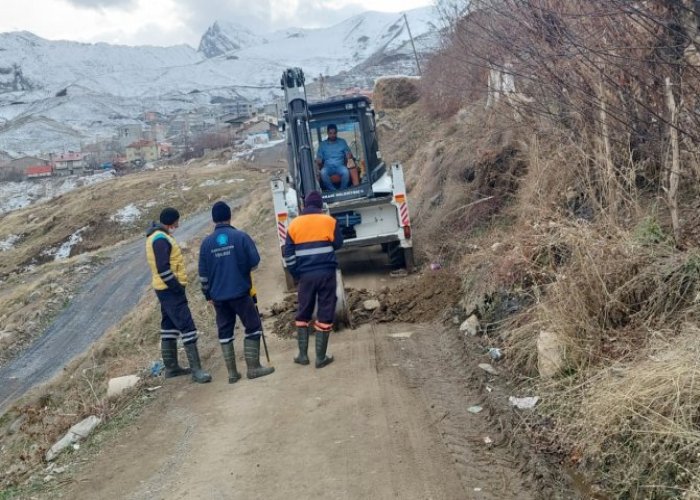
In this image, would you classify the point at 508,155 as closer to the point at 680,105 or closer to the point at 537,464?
the point at 680,105

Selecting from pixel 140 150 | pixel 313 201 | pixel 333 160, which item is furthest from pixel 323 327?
pixel 140 150

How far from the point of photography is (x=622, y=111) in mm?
6090

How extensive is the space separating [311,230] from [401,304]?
2.32 metres

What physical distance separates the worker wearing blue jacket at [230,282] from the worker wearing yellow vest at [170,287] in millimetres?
383

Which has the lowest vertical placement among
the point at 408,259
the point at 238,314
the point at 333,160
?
the point at 408,259

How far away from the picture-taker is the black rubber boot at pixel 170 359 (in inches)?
319

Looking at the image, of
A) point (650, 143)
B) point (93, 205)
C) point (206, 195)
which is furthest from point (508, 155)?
point (93, 205)

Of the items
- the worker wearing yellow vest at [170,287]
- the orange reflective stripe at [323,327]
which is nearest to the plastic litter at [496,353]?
the orange reflective stripe at [323,327]

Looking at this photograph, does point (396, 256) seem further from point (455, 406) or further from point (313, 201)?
point (455, 406)

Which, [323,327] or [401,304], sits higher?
[323,327]

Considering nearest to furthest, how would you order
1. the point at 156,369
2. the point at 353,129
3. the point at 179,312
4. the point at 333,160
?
the point at 179,312, the point at 156,369, the point at 333,160, the point at 353,129

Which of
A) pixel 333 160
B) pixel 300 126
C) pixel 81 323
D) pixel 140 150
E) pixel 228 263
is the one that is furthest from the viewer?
pixel 140 150

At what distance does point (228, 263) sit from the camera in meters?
7.40

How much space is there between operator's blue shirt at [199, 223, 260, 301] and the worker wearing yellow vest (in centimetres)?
43
